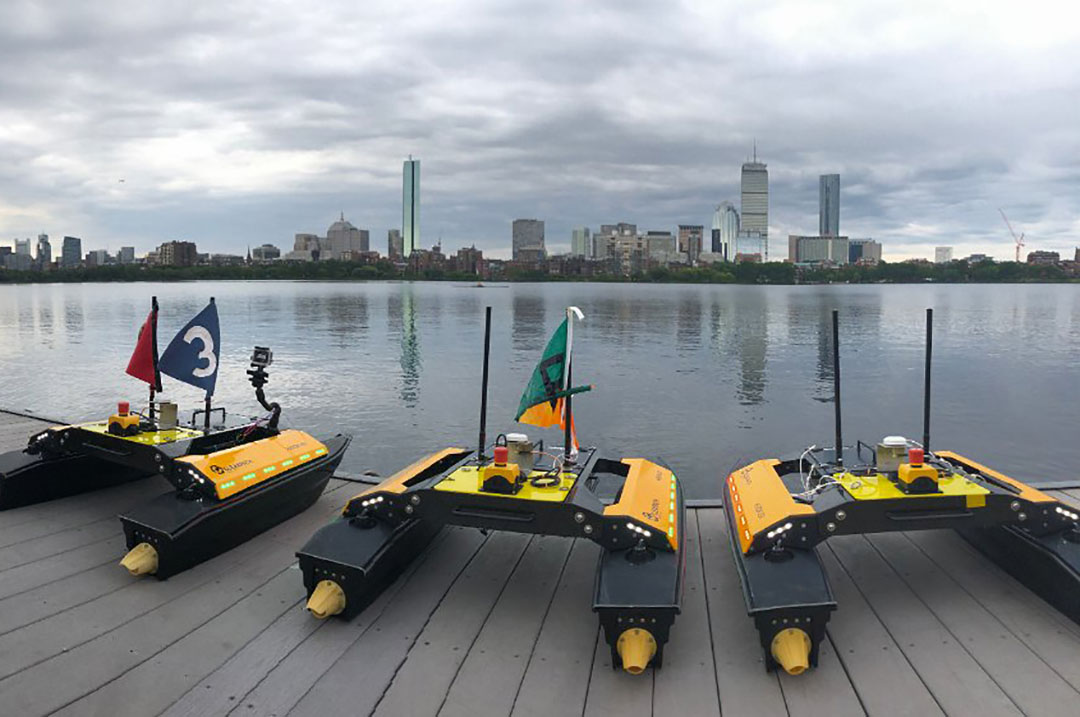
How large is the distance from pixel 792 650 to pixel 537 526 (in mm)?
1930

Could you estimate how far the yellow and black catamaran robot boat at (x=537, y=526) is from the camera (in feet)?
15.5

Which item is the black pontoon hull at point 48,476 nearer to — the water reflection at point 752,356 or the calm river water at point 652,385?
the calm river water at point 652,385

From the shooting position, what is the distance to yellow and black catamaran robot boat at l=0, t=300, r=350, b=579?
617 centimetres

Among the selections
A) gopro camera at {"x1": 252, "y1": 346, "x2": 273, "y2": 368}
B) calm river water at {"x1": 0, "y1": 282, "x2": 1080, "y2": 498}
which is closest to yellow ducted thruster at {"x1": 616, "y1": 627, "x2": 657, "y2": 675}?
gopro camera at {"x1": 252, "y1": 346, "x2": 273, "y2": 368}

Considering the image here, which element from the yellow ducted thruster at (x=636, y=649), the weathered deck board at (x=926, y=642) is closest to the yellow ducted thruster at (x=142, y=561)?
the yellow ducted thruster at (x=636, y=649)

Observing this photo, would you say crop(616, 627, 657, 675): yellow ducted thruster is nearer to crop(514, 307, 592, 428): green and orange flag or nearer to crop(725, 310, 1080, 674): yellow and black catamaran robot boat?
crop(725, 310, 1080, 674): yellow and black catamaran robot boat

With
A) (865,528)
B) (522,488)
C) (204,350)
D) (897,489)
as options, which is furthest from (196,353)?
(897,489)

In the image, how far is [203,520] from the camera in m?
6.24

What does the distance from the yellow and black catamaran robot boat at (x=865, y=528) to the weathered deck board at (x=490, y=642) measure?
0.24 meters

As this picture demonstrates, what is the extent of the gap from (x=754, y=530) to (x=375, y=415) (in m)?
19.9

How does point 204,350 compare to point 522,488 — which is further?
point 204,350

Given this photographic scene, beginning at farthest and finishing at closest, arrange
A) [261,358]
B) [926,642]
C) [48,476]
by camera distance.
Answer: [261,358] → [48,476] → [926,642]

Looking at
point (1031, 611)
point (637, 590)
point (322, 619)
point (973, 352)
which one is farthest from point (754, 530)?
point (973, 352)

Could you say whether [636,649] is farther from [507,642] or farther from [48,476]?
[48,476]
